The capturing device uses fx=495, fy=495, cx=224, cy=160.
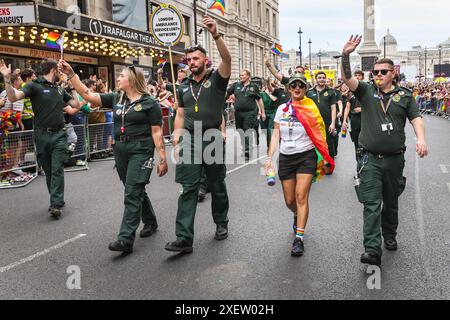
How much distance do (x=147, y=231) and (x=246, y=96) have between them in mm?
6649

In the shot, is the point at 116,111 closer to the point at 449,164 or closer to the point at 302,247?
the point at 302,247

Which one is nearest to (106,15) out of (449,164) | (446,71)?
(449,164)

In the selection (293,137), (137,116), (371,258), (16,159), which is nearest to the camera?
(371,258)

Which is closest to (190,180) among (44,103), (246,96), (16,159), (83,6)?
(44,103)

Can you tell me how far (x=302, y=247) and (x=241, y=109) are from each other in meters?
7.33

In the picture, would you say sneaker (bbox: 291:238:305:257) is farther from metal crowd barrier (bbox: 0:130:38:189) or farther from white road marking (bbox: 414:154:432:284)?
metal crowd barrier (bbox: 0:130:38:189)

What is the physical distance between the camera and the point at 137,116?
4.86 metres

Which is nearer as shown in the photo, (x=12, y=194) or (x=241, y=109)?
(x=12, y=194)

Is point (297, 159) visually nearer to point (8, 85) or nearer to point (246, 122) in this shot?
point (8, 85)

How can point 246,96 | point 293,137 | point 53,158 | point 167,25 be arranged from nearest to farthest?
1. point 293,137
2. point 53,158
3. point 167,25
4. point 246,96

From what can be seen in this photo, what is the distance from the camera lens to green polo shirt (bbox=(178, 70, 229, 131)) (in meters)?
4.80

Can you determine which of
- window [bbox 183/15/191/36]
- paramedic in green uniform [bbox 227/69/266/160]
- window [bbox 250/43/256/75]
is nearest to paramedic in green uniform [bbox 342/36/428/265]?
paramedic in green uniform [bbox 227/69/266/160]

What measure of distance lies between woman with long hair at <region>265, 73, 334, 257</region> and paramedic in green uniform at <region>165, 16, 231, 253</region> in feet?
2.07

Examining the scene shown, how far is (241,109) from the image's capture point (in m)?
11.7
